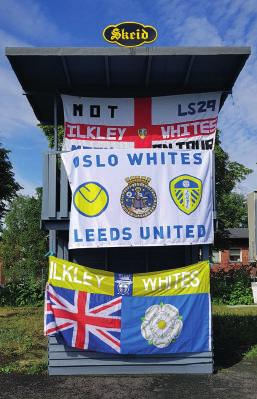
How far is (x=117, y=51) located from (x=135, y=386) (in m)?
5.12

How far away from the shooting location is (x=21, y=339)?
450 inches

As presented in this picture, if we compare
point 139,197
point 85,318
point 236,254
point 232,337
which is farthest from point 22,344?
point 236,254

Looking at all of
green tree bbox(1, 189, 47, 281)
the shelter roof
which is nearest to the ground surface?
the shelter roof

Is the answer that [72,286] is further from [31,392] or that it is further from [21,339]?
[21,339]

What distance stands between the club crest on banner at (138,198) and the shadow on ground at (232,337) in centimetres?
286

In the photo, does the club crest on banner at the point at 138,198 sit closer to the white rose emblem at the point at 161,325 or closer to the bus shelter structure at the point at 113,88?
the bus shelter structure at the point at 113,88

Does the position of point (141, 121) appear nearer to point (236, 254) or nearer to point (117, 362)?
point (117, 362)

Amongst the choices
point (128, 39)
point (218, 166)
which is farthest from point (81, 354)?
point (218, 166)

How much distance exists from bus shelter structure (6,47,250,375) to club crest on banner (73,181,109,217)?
30cm

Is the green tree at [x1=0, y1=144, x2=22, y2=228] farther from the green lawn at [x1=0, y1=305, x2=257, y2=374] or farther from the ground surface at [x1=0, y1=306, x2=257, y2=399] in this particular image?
the ground surface at [x1=0, y1=306, x2=257, y2=399]

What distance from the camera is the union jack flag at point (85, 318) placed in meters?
7.92

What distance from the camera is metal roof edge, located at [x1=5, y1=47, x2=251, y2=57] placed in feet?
26.8

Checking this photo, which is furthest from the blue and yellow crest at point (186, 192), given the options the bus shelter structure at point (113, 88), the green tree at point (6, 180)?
the green tree at point (6, 180)

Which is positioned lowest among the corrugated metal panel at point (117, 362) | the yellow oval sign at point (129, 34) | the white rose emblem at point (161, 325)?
the corrugated metal panel at point (117, 362)
